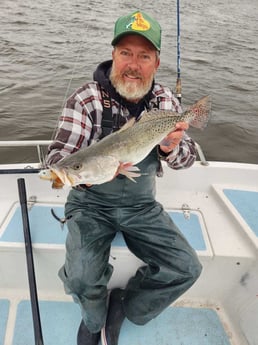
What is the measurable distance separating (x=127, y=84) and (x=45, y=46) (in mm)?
13065

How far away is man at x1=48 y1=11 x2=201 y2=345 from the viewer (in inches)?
107

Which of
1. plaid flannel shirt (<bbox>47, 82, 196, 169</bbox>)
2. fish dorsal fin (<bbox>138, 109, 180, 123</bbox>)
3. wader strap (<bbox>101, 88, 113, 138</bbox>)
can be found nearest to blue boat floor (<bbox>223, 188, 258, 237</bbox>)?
plaid flannel shirt (<bbox>47, 82, 196, 169</bbox>)

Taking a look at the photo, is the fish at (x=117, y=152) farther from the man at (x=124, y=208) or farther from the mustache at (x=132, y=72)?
the mustache at (x=132, y=72)

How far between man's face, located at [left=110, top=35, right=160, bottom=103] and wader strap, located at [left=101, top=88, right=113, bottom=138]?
12 cm

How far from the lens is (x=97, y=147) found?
2.16 m

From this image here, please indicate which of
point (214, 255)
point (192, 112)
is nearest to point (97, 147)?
point (192, 112)

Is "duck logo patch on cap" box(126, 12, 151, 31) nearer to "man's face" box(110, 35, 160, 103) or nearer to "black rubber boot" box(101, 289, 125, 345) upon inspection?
"man's face" box(110, 35, 160, 103)

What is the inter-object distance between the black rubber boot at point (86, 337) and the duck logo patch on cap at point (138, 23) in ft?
7.96

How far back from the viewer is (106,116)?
2836 mm

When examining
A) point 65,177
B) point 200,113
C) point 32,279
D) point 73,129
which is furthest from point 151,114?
point 32,279

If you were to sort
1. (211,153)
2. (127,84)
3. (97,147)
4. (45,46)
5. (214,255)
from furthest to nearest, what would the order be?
(45,46) < (211,153) < (214,255) < (127,84) < (97,147)

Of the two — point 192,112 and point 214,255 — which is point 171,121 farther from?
point 214,255

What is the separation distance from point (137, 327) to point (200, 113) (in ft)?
6.27

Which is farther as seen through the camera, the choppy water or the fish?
the choppy water
